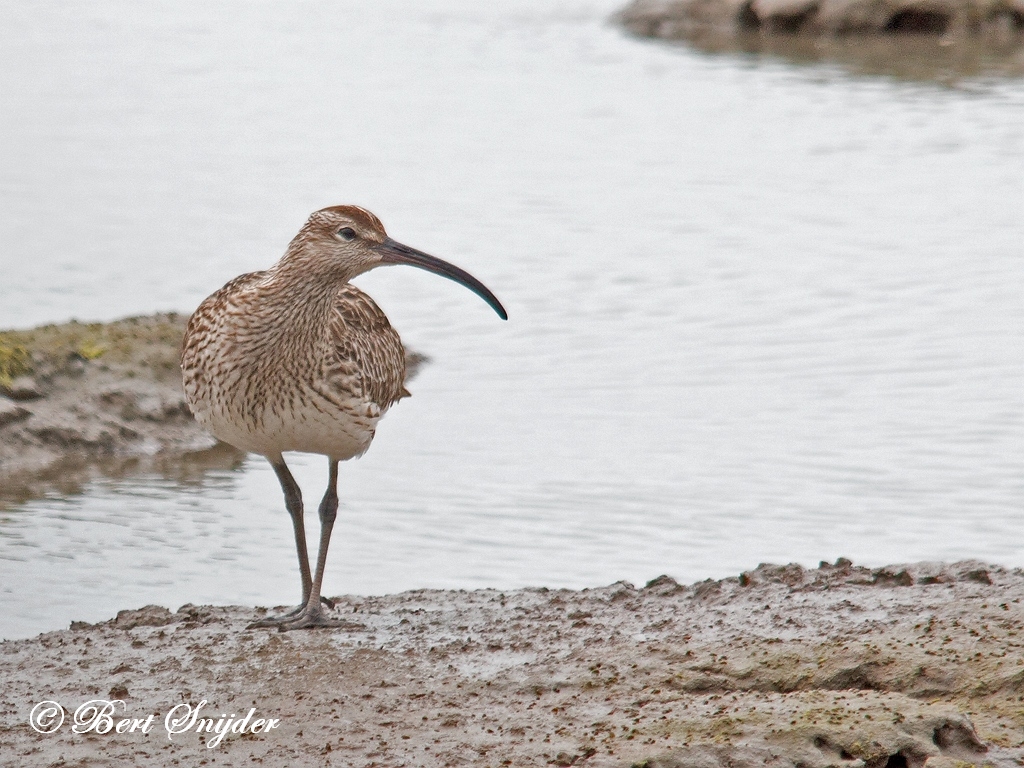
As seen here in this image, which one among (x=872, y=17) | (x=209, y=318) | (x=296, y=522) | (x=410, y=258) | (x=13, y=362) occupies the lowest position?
(x=13, y=362)

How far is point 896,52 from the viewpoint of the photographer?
2486cm

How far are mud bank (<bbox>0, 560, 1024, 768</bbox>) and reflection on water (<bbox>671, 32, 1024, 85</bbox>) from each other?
1690 centimetres

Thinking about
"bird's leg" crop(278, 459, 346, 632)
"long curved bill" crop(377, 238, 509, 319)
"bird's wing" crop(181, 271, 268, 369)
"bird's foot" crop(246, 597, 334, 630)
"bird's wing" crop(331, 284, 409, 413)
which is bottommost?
"bird's foot" crop(246, 597, 334, 630)

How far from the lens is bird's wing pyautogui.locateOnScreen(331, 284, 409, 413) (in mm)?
6578

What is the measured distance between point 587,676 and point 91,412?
17.5 feet

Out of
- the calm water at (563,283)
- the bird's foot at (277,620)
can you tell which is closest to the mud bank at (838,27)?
the calm water at (563,283)

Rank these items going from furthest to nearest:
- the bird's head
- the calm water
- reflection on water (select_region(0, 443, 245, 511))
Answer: reflection on water (select_region(0, 443, 245, 511)) < the calm water < the bird's head

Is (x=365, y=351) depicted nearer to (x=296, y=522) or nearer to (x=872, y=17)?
(x=296, y=522)

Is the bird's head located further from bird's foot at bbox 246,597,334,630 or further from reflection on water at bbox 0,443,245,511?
reflection on water at bbox 0,443,245,511

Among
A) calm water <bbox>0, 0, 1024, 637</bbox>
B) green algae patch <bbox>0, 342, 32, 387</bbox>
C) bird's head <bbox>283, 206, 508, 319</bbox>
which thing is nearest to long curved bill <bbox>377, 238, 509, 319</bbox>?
bird's head <bbox>283, 206, 508, 319</bbox>

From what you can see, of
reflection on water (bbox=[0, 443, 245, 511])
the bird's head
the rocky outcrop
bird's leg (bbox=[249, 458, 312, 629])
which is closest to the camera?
the bird's head

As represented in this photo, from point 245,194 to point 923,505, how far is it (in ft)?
31.3

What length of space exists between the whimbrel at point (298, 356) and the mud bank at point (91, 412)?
2.99 m

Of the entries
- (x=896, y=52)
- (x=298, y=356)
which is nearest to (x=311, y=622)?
(x=298, y=356)
